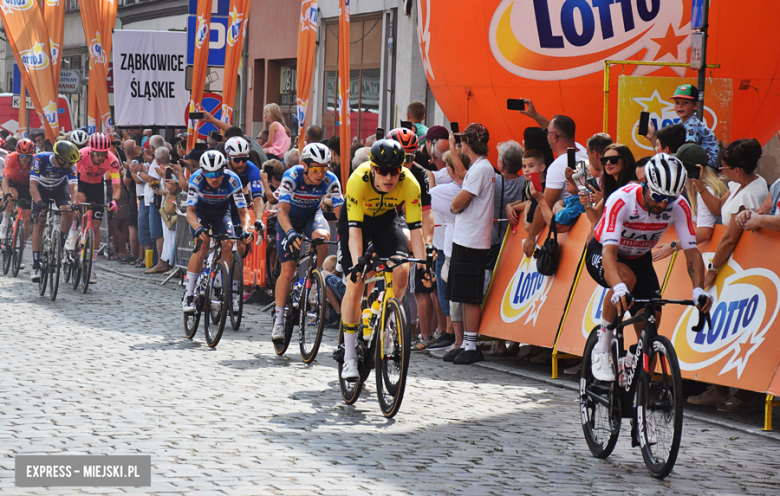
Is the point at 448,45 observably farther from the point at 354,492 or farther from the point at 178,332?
the point at 354,492

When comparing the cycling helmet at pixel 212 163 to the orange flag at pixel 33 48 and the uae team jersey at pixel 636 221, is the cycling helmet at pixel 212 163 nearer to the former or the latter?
the uae team jersey at pixel 636 221

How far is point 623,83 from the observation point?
10.5 metres

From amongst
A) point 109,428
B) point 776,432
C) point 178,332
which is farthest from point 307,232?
point 776,432

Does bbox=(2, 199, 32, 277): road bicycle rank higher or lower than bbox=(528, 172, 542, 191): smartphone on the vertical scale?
lower

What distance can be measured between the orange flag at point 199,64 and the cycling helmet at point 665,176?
12602mm

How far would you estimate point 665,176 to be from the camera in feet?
20.5

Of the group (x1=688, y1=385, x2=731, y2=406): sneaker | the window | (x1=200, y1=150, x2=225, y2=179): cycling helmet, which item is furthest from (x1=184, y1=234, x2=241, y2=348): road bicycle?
the window

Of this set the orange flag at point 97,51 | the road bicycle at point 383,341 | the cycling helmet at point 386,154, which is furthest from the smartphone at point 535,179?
the orange flag at point 97,51

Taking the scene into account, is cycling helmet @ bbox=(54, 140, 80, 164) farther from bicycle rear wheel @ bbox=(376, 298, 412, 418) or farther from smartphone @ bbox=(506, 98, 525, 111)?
bicycle rear wheel @ bbox=(376, 298, 412, 418)

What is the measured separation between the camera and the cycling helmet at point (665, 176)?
625cm

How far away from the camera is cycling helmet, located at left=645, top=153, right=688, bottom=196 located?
20.5ft

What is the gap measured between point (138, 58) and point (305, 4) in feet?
28.5

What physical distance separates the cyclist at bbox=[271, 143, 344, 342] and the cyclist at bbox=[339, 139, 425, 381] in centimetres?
172

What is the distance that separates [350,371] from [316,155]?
297cm
